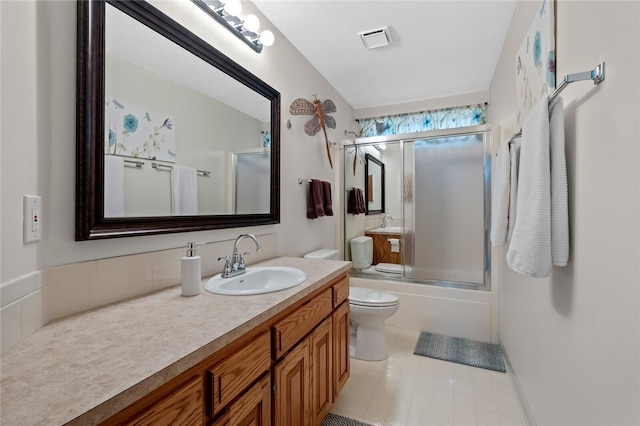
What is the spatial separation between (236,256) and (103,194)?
617mm

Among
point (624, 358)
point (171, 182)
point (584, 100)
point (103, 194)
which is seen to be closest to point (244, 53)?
point (171, 182)

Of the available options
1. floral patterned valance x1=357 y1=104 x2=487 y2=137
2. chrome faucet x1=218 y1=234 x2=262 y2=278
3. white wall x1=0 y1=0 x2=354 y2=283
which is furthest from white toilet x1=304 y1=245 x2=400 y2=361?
floral patterned valance x1=357 y1=104 x2=487 y2=137

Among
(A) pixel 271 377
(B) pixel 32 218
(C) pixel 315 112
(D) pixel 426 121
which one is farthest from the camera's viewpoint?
(D) pixel 426 121

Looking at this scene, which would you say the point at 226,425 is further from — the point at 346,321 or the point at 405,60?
the point at 405,60

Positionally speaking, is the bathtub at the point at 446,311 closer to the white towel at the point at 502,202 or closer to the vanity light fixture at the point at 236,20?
the white towel at the point at 502,202

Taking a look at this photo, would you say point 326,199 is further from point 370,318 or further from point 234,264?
point 234,264

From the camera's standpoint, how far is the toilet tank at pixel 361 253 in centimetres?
320

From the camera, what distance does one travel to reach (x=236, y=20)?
1.59 meters

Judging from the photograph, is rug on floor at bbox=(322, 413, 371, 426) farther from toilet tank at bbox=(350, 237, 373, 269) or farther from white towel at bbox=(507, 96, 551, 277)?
toilet tank at bbox=(350, 237, 373, 269)

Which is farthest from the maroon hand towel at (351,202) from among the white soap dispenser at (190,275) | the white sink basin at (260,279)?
the white soap dispenser at (190,275)

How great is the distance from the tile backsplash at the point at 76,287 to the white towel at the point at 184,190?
188 mm

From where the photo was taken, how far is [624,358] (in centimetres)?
73

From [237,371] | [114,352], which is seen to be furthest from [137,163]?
[237,371]

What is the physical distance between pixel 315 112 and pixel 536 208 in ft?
6.29
